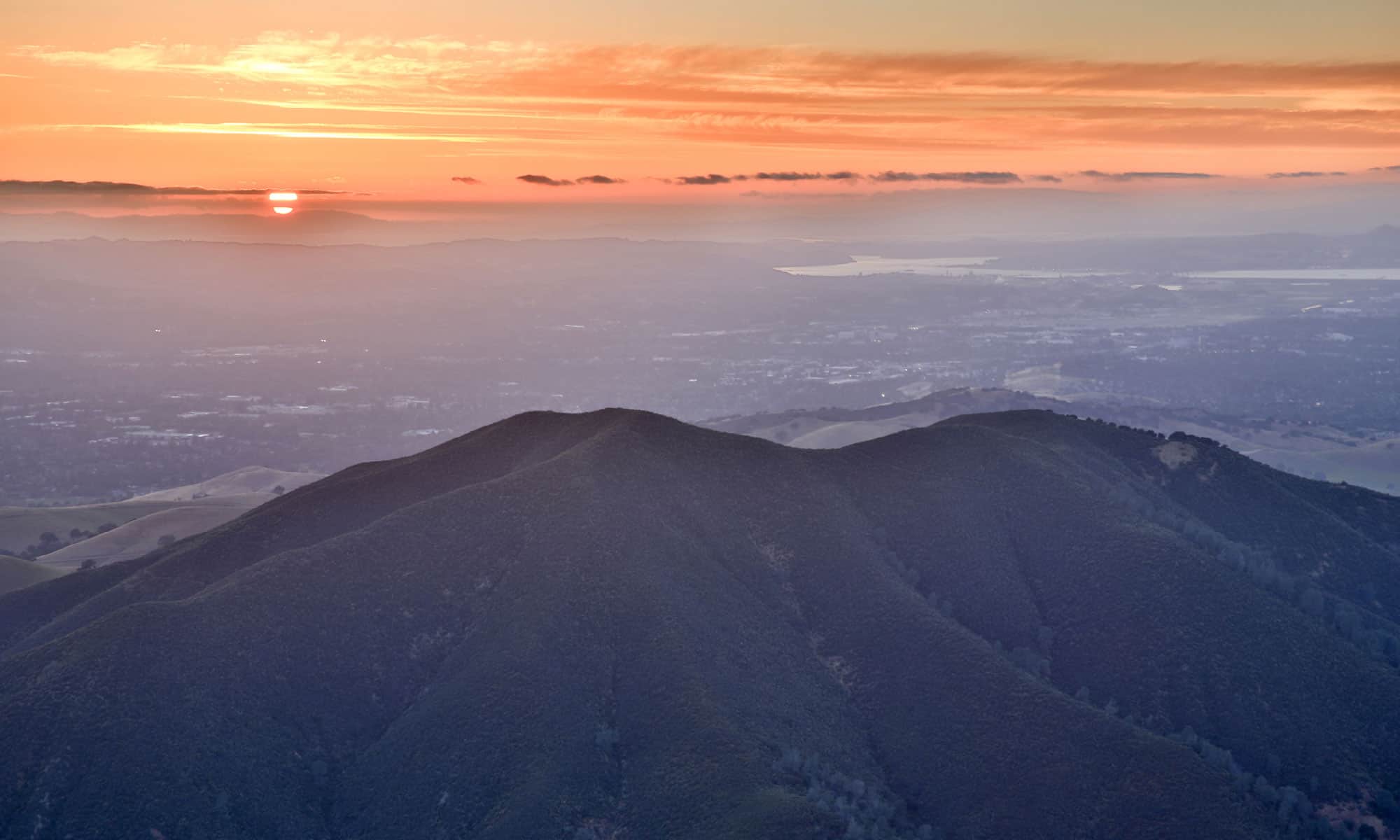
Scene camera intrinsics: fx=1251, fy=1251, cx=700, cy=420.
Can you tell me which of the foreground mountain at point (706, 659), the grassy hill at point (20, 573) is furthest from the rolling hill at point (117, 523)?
the foreground mountain at point (706, 659)

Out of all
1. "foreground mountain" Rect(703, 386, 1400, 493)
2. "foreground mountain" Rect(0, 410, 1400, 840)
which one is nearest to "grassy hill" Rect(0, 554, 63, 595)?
"foreground mountain" Rect(0, 410, 1400, 840)

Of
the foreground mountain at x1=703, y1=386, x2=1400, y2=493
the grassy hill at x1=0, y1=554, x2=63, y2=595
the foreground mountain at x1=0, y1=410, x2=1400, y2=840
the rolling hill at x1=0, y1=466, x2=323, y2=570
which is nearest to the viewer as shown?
the foreground mountain at x1=0, y1=410, x2=1400, y2=840

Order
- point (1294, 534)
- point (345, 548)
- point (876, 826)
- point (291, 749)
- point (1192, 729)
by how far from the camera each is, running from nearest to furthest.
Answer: point (876, 826) → point (291, 749) → point (1192, 729) → point (345, 548) → point (1294, 534)

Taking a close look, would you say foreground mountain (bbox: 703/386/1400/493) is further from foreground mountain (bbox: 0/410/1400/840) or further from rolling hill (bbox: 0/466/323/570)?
foreground mountain (bbox: 0/410/1400/840)

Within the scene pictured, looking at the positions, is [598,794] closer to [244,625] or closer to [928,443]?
[244,625]

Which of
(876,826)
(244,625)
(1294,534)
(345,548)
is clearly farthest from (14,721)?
(1294,534)

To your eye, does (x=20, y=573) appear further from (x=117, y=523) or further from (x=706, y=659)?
(x=706, y=659)
